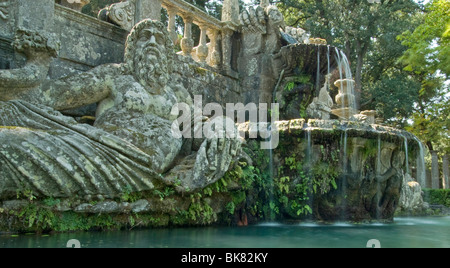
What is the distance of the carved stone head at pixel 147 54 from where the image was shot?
5547mm

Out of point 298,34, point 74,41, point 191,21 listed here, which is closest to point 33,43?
point 74,41

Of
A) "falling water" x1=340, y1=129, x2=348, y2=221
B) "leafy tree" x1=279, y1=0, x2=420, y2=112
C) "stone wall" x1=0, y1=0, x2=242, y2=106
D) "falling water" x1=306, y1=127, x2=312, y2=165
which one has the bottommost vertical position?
"falling water" x1=340, y1=129, x2=348, y2=221

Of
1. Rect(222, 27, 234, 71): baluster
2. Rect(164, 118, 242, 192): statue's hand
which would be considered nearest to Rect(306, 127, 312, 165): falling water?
Rect(164, 118, 242, 192): statue's hand

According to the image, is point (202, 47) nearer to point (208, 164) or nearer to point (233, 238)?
point (208, 164)

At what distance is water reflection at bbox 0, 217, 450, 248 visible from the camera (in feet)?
12.1

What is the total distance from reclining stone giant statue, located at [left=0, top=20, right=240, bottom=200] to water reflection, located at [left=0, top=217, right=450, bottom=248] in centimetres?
47

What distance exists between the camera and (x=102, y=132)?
4.70 meters

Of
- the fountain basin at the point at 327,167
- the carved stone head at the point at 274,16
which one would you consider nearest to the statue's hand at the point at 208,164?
the fountain basin at the point at 327,167

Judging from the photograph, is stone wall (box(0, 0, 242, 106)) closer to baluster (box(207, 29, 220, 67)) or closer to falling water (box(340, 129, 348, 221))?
baluster (box(207, 29, 220, 67))

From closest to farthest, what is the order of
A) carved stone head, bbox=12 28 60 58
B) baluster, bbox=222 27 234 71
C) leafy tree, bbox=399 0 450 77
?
carved stone head, bbox=12 28 60 58
baluster, bbox=222 27 234 71
leafy tree, bbox=399 0 450 77

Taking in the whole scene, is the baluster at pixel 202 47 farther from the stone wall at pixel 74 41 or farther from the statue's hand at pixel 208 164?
the statue's hand at pixel 208 164

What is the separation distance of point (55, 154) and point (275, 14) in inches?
223

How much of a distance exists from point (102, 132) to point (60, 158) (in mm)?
673
